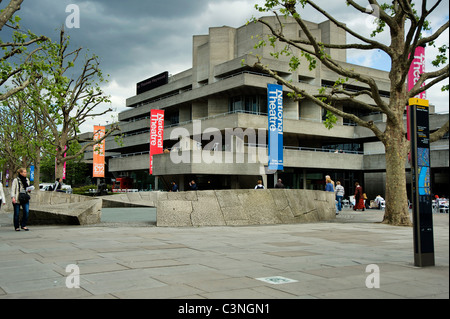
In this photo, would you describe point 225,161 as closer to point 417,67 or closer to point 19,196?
point 417,67

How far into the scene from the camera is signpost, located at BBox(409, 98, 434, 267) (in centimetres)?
635

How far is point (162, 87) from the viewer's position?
6450 centimetres

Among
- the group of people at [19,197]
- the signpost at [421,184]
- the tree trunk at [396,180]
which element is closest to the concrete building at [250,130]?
the tree trunk at [396,180]

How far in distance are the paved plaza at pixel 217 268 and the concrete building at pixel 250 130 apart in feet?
88.4

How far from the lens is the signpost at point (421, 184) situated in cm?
635

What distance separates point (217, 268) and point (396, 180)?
35.5ft

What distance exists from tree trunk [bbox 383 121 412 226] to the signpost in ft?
28.4

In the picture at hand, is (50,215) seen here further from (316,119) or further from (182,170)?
(316,119)

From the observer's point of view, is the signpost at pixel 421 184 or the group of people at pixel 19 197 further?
the group of people at pixel 19 197

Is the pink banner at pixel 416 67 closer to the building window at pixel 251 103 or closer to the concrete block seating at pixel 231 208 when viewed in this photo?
the concrete block seating at pixel 231 208

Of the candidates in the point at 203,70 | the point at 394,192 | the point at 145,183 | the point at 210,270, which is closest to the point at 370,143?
the point at 203,70

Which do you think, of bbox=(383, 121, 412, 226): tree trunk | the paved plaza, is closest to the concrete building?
bbox=(383, 121, 412, 226): tree trunk

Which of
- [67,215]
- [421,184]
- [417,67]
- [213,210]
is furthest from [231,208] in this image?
[417,67]

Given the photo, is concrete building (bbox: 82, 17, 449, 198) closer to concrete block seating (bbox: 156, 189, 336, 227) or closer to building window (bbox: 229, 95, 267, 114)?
building window (bbox: 229, 95, 267, 114)
